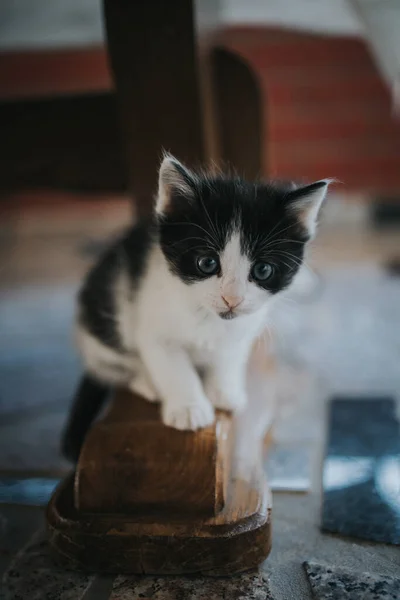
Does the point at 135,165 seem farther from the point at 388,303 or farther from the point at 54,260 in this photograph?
the point at 54,260

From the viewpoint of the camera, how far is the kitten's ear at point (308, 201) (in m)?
0.93

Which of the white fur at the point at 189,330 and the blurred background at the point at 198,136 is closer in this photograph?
the white fur at the point at 189,330

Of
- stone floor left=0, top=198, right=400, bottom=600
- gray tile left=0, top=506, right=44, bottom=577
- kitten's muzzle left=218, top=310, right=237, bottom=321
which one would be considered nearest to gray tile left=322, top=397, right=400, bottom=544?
stone floor left=0, top=198, right=400, bottom=600

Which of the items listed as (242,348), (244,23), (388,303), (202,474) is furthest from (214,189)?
(388,303)

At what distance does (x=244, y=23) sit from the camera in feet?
5.22

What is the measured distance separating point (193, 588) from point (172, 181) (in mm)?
604

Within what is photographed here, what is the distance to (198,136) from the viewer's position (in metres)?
1.32

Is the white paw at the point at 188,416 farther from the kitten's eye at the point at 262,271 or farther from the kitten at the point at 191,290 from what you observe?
the kitten's eye at the point at 262,271

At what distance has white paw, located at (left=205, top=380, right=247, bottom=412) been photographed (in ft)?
3.84

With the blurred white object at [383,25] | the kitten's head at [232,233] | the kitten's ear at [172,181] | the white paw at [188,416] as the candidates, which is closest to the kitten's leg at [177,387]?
the white paw at [188,416]

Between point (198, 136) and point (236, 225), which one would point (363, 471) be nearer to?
point (236, 225)

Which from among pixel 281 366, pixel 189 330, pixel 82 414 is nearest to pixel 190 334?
pixel 189 330

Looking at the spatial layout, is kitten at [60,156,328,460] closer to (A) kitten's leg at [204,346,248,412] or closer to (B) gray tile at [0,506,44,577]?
(A) kitten's leg at [204,346,248,412]

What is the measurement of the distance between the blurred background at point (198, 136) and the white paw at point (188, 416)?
0.75 ft
